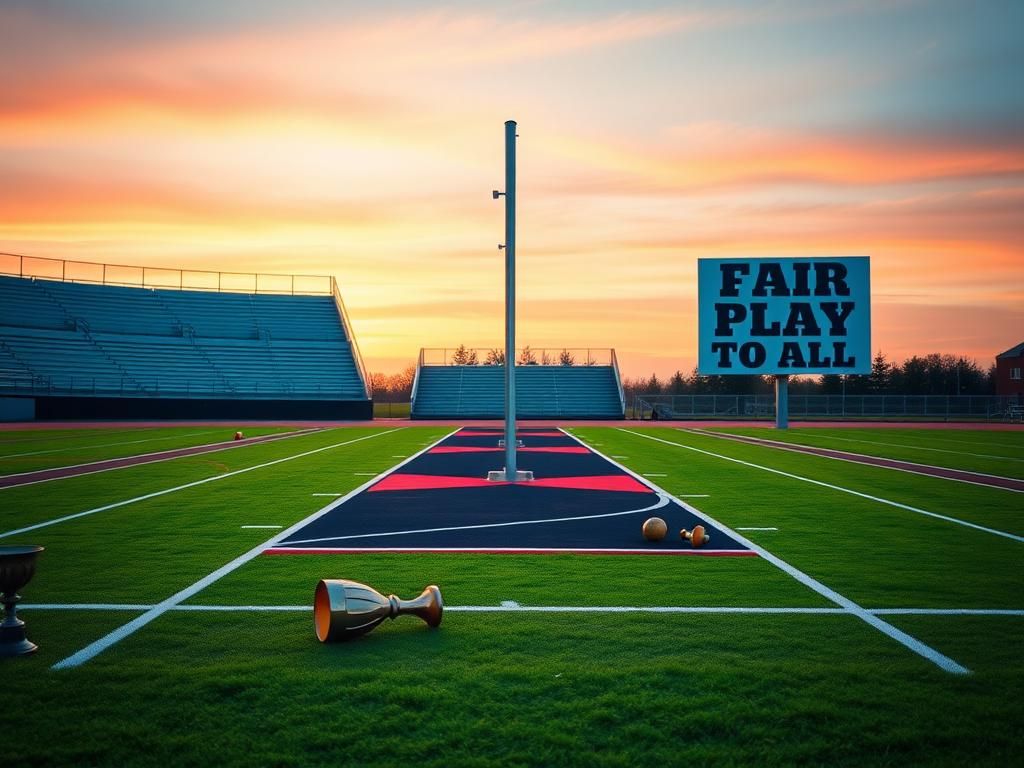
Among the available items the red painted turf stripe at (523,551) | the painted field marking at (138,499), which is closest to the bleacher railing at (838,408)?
the painted field marking at (138,499)

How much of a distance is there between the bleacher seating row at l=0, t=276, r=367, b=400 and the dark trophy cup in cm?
4648

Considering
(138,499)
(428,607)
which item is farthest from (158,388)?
(428,607)

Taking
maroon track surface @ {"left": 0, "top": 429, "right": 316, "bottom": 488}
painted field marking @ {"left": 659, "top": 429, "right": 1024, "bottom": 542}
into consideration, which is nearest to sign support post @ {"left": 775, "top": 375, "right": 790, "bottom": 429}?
painted field marking @ {"left": 659, "top": 429, "right": 1024, "bottom": 542}

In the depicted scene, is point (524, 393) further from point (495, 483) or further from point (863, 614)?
point (863, 614)

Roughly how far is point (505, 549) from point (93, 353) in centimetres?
4994

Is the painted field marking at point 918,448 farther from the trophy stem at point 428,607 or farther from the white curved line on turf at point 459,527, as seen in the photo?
the trophy stem at point 428,607

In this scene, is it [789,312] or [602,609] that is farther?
[789,312]

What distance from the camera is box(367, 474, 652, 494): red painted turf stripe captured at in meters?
14.9

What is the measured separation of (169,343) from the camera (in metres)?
56.8

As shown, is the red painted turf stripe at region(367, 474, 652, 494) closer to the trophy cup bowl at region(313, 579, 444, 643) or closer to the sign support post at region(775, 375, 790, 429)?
the trophy cup bowl at region(313, 579, 444, 643)

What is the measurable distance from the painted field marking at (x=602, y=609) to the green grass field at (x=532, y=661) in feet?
0.20

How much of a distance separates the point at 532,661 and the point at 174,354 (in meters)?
54.7

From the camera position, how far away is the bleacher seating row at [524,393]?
57.1m

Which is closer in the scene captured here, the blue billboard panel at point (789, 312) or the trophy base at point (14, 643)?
the trophy base at point (14, 643)
